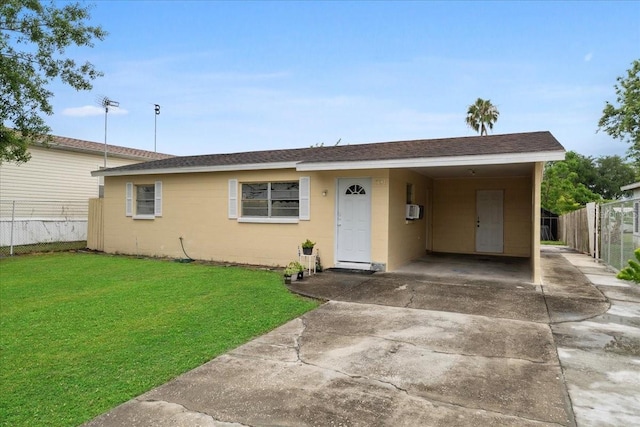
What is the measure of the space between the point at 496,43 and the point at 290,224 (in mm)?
8992

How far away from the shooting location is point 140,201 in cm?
1261

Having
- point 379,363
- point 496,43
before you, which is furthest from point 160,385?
point 496,43

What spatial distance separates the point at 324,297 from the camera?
255 inches

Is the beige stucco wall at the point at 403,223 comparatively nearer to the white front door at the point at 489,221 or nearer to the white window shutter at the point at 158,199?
the white front door at the point at 489,221

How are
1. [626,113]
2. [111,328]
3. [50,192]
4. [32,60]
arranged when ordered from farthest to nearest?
1. [626,113]
2. [50,192]
3. [32,60]
4. [111,328]

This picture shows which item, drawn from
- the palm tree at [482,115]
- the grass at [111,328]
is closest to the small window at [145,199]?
the grass at [111,328]

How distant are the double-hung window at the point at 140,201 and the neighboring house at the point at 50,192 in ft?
14.5

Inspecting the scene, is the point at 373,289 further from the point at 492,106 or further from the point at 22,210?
the point at 492,106

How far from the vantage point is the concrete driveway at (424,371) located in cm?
281

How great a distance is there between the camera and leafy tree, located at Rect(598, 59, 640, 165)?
2100 centimetres

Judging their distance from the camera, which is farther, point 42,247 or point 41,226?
point 41,226

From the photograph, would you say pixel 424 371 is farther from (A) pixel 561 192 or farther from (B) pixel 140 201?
(A) pixel 561 192

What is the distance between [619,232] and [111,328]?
11.0 metres

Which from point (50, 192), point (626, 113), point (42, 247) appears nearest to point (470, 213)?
point (42, 247)
